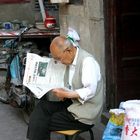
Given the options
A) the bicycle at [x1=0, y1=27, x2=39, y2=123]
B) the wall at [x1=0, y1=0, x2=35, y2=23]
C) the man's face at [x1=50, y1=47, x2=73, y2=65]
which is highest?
the man's face at [x1=50, y1=47, x2=73, y2=65]

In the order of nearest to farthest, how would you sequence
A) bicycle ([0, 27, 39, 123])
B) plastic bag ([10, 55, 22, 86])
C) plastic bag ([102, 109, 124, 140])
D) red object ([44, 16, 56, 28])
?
plastic bag ([102, 109, 124, 140]) → bicycle ([0, 27, 39, 123]) → plastic bag ([10, 55, 22, 86]) → red object ([44, 16, 56, 28])

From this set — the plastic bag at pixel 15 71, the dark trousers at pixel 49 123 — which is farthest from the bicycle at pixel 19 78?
the dark trousers at pixel 49 123

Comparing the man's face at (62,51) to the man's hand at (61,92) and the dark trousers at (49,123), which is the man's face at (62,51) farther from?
the dark trousers at (49,123)

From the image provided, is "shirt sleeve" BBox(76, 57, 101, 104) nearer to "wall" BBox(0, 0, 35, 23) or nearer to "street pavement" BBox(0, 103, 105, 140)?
"street pavement" BBox(0, 103, 105, 140)

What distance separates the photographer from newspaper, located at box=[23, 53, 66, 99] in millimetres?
4613

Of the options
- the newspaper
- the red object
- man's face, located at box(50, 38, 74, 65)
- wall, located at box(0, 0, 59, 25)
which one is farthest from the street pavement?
wall, located at box(0, 0, 59, 25)

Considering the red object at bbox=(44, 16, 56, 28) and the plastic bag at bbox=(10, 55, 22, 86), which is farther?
the red object at bbox=(44, 16, 56, 28)

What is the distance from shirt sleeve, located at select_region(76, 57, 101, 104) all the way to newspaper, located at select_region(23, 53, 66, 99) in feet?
1.21

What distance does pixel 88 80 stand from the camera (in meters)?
4.25

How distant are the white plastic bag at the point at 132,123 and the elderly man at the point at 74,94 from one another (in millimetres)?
655

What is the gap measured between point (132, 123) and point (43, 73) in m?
1.31

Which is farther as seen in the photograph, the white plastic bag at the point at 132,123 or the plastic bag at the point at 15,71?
the plastic bag at the point at 15,71

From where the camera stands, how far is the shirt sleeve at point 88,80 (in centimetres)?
427

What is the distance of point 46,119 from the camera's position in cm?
459
